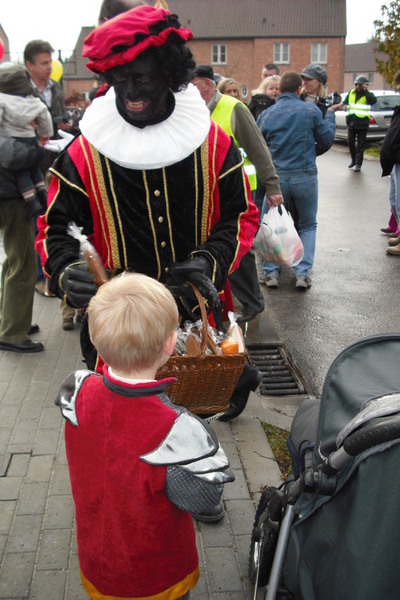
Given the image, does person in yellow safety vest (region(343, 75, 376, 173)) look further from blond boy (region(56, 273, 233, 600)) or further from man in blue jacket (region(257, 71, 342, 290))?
blond boy (region(56, 273, 233, 600))

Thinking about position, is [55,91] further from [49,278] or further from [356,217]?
[356,217]

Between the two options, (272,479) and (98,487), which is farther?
(272,479)

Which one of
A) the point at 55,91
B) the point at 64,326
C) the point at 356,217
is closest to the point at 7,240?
the point at 64,326

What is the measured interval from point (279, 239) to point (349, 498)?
12.3 feet

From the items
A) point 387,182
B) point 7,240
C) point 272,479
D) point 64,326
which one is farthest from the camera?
point 387,182

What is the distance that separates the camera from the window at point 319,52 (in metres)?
47.8

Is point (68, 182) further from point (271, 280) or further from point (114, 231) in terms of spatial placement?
point (271, 280)

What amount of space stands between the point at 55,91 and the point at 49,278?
4142 millimetres

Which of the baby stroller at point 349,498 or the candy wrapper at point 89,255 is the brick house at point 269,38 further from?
the baby stroller at point 349,498

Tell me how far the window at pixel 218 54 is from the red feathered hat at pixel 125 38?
49.2m

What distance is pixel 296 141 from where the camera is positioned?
607 cm

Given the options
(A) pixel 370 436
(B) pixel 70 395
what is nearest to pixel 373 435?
(A) pixel 370 436

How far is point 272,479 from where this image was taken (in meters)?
3.18

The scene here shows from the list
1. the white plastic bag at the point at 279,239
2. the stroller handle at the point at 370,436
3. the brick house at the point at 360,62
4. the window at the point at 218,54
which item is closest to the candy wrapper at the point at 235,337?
the stroller handle at the point at 370,436
